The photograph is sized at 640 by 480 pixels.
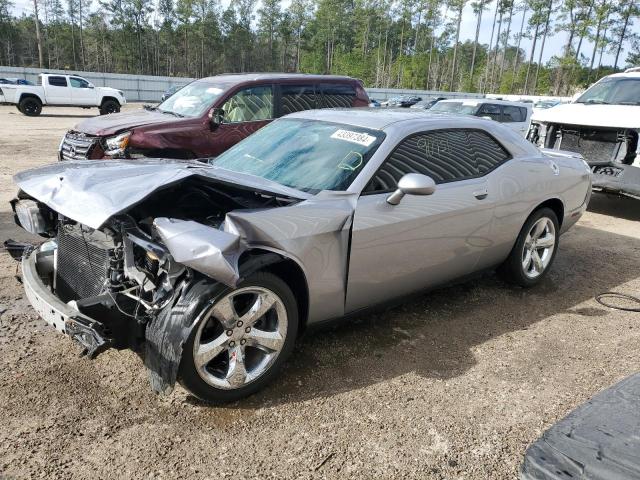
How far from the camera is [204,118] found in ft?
23.9

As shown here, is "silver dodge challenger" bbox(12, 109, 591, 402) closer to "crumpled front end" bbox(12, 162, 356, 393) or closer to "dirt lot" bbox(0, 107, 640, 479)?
"crumpled front end" bbox(12, 162, 356, 393)

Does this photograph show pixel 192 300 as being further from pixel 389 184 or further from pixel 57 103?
pixel 57 103

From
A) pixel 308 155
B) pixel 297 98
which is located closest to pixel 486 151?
pixel 308 155

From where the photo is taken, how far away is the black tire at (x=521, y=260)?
4.58 metres

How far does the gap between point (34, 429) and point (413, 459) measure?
6.28 feet

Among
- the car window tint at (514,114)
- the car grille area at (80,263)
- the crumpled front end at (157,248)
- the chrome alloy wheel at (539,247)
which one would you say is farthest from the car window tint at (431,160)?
the car window tint at (514,114)

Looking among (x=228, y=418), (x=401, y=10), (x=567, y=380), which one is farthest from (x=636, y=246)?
(x=401, y=10)

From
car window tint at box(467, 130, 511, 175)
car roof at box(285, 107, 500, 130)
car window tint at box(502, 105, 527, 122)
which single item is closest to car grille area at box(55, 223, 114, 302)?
car roof at box(285, 107, 500, 130)

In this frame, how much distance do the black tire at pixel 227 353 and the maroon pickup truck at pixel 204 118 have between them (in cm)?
457

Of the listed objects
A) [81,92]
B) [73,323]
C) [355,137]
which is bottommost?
[81,92]

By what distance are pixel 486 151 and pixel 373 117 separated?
3.43 ft

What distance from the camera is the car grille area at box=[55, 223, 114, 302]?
9.86ft

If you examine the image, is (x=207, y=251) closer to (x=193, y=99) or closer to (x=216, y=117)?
(x=216, y=117)

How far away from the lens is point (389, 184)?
3.50 m
